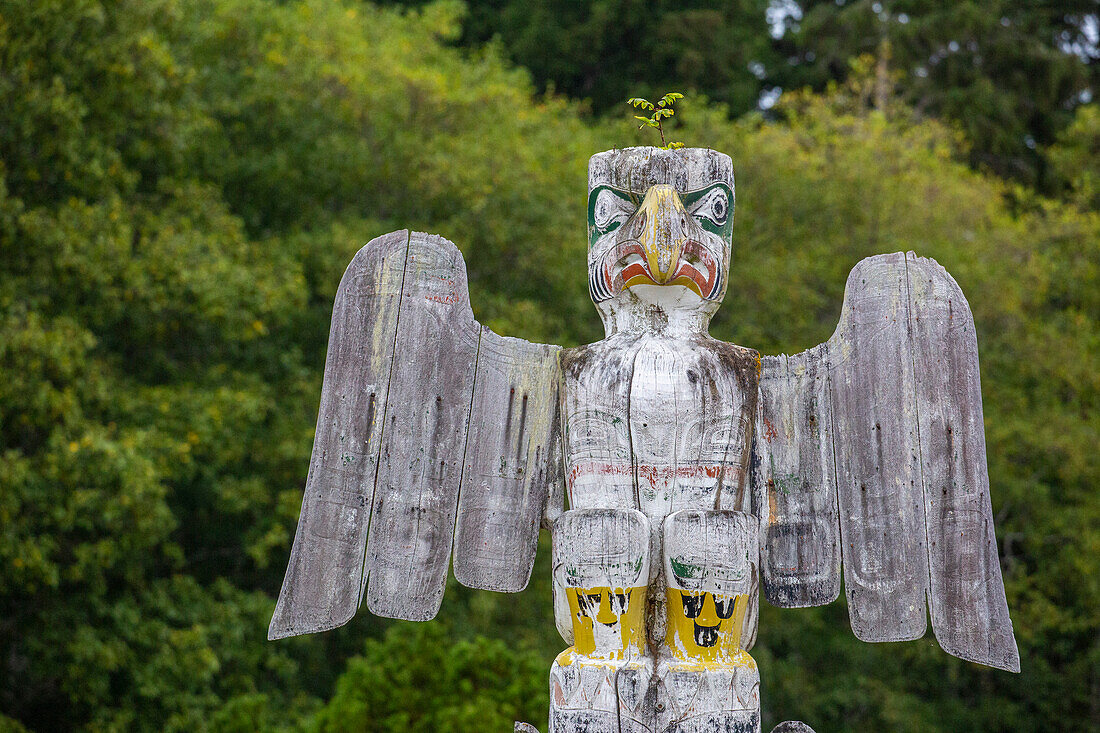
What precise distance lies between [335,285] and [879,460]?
29.3ft

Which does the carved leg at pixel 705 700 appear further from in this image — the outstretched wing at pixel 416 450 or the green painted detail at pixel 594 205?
the green painted detail at pixel 594 205

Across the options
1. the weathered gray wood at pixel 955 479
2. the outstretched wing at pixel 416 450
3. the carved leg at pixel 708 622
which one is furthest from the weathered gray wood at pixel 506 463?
the weathered gray wood at pixel 955 479

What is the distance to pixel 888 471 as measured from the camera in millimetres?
4496

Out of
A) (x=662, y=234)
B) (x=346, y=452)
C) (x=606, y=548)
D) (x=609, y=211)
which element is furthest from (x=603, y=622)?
(x=609, y=211)

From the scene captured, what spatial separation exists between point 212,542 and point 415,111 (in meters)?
5.16

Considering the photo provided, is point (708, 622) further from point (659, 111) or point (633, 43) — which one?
point (633, 43)

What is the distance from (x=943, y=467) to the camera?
Result: 14.6ft

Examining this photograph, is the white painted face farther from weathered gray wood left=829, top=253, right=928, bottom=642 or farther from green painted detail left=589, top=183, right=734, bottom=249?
weathered gray wood left=829, top=253, right=928, bottom=642

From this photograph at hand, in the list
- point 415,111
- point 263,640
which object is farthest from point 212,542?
point 415,111

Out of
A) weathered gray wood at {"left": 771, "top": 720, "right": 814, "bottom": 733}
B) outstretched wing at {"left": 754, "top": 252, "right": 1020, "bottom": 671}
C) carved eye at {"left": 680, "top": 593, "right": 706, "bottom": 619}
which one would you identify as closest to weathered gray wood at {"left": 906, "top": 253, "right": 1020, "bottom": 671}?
outstretched wing at {"left": 754, "top": 252, "right": 1020, "bottom": 671}

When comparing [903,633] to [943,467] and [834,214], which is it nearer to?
[943,467]

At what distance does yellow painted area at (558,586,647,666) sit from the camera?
168 inches

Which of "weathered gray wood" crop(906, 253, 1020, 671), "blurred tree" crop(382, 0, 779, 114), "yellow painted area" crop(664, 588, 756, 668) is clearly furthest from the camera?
"blurred tree" crop(382, 0, 779, 114)

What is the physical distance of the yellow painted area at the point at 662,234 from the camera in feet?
14.7
